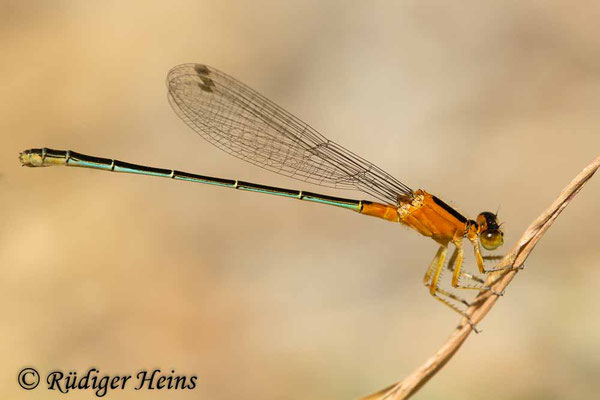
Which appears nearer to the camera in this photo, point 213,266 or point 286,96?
point 213,266

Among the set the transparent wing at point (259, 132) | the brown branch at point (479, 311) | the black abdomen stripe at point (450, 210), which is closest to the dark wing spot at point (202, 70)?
the transparent wing at point (259, 132)

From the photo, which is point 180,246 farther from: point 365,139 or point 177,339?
point 365,139

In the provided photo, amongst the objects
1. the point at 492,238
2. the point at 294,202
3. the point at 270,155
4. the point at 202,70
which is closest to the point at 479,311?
the point at 492,238

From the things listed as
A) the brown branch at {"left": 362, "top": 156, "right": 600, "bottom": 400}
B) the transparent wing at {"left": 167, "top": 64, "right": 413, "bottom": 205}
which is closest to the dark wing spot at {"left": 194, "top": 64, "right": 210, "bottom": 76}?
the transparent wing at {"left": 167, "top": 64, "right": 413, "bottom": 205}

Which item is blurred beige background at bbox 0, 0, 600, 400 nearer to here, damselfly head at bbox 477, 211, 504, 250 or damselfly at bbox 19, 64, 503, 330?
damselfly head at bbox 477, 211, 504, 250

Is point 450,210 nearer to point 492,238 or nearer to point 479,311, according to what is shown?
point 492,238

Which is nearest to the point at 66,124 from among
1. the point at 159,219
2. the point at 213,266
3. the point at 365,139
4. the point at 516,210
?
the point at 159,219

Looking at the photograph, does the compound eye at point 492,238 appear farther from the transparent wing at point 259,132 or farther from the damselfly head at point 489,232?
the transparent wing at point 259,132
